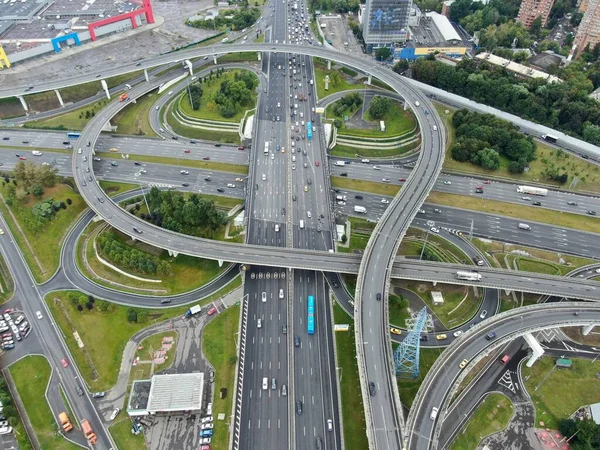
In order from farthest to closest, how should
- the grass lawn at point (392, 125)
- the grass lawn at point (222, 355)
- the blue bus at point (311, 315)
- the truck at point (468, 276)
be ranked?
the grass lawn at point (392, 125), the truck at point (468, 276), the blue bus at point (311, 315), the grass lawn at point (222, 355)

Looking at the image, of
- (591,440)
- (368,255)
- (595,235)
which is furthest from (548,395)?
(595,235)

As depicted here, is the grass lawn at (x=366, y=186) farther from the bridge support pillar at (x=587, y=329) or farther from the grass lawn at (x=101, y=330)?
the bridge support pillar at (x=587, y=329)

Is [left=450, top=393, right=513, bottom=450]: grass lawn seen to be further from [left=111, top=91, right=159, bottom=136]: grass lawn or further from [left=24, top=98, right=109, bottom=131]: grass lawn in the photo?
[left=24, top=98, right=109, bottom=131]: grass lawn

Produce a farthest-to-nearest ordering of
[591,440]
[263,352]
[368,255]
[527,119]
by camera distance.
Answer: [527,119], [368,255], [263,352], [591,440]

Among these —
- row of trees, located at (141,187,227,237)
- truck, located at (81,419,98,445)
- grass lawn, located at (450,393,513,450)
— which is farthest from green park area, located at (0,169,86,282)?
grass lawn, located at (450,393,513,450)

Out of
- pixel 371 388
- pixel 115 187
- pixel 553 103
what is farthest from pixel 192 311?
pixel 553 103

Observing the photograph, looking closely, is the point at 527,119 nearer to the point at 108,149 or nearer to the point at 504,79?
the point at 504,79

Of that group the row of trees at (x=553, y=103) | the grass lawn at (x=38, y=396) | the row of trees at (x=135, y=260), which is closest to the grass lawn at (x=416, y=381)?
the row of trees at (x=135, y=260)
